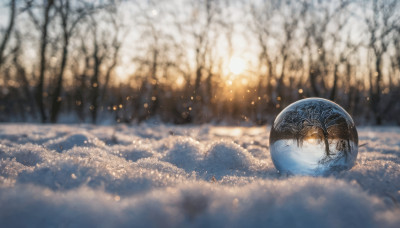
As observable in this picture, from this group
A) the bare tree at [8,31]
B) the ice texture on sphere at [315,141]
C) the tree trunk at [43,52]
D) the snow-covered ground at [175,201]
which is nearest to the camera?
the snow-covered ground at [175,201]

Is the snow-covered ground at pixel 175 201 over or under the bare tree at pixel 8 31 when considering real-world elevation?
under

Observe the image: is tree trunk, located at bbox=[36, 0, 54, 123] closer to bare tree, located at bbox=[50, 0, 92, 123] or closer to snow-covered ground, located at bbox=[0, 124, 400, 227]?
bare tree, located at bbox=[50, 0, 92, 123]

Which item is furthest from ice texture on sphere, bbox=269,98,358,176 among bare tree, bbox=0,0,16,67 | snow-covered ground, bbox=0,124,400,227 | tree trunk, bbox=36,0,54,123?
tree trunk, bbox=36,0,54,123

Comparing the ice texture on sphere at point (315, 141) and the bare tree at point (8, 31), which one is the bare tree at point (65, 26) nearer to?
the bare tree at point (8, 31)

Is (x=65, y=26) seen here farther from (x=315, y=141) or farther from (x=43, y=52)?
(x=315, y=141)

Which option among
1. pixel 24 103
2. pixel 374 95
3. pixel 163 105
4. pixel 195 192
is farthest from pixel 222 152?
pixel 24 103

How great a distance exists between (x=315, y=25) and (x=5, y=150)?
1538cm

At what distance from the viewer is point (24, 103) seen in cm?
2167

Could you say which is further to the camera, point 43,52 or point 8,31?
point 43,52

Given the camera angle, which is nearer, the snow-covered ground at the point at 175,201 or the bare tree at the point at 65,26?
the snow-covered ground at the point at 175,201

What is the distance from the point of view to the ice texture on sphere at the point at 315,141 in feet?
8.75

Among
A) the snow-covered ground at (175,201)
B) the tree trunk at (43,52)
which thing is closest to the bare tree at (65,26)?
the tree trunk at (43,52)

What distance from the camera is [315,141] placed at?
2.67 m

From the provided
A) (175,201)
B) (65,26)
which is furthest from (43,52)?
(175,201)
